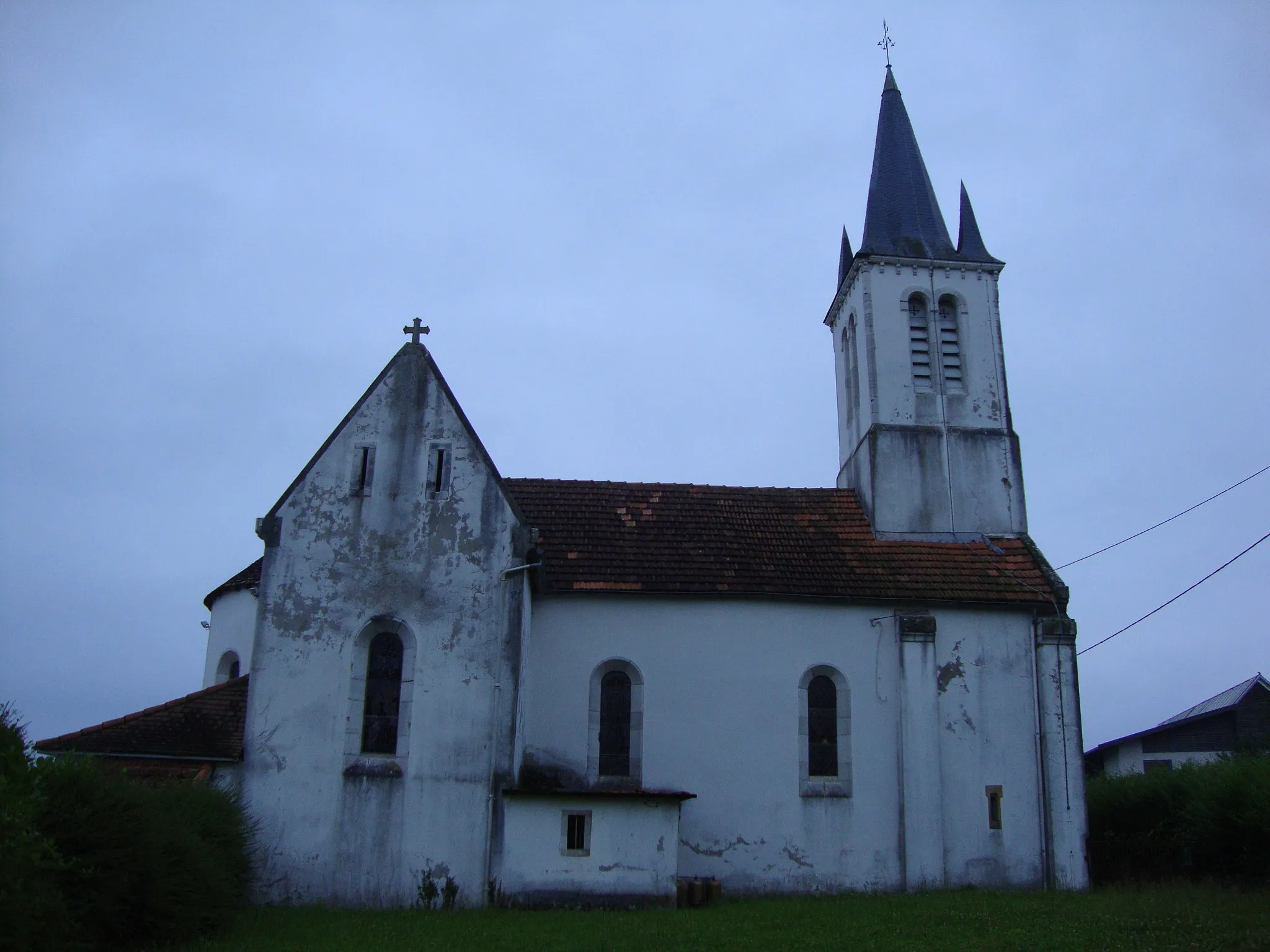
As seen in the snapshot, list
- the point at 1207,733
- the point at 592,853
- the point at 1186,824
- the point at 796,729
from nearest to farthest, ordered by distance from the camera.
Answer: the point at 592,853, the point at 1186,824, the point at 796,729, the point at 1207,733

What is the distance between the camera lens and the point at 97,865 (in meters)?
13.3

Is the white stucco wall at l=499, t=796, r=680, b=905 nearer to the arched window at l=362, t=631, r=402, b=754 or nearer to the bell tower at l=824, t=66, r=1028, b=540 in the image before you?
the arched window at l=362, t=631, r=402, b=754

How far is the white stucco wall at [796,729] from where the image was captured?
21578 millimetres

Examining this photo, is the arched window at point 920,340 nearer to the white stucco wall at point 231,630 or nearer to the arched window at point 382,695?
the arched window at point 382,695

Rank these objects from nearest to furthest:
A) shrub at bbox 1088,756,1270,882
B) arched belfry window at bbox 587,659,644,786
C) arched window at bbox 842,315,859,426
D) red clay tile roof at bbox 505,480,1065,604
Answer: shrub at bbox 1088,756,1270,882 → arched belfry window at bbox 587,659,644,786 → red clay tile roof at bbox 505,480,1065,604 → arched window at bbox 842,315,859,426

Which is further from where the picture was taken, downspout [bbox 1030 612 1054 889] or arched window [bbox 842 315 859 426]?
arched window [bbox 842 315 859 426]

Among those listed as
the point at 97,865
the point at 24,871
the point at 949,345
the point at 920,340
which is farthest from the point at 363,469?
the point at 949,345

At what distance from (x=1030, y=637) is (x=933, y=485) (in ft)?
15.3

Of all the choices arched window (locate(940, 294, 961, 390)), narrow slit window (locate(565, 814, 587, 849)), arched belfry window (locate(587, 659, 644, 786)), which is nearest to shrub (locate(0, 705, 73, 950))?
narrow slit window (locate(565, 814, 587, 849))

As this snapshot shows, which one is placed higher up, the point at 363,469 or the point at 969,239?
the point at 969,239

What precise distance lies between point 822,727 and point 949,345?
11423mm

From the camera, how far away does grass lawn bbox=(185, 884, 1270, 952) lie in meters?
14.7

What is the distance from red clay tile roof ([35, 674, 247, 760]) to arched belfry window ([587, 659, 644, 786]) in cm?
713

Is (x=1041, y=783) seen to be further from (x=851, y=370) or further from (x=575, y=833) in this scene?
(x=851, y=370)
